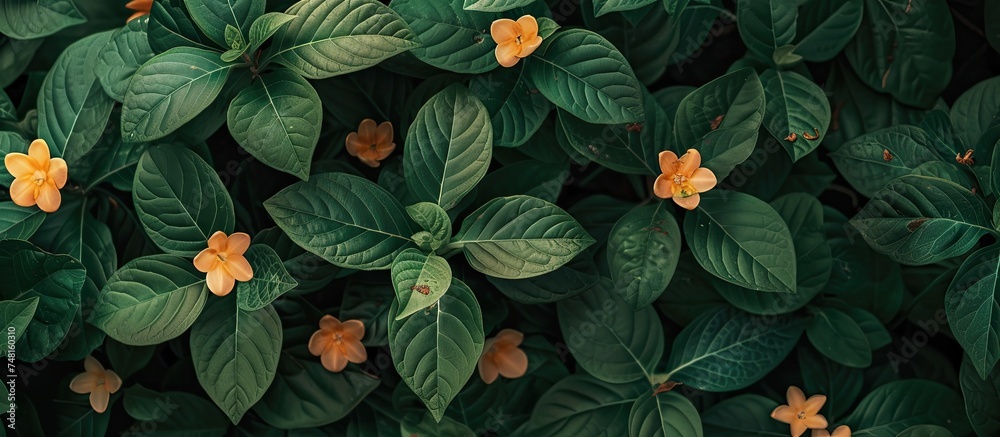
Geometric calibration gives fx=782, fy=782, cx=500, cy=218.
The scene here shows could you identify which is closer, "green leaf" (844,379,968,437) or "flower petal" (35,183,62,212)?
"flower petal" (35,183,62,212)

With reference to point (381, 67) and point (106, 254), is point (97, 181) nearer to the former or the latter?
point (106, 254)

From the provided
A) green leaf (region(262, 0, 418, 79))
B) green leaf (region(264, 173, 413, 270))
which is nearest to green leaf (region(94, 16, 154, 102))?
green leaf (region(262, 0, 418, 79))

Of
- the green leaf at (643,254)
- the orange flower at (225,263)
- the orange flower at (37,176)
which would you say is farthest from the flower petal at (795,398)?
the orange flower at (37,176)

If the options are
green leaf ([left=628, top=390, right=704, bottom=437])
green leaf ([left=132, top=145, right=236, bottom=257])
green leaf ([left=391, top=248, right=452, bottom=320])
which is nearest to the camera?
green leaf ([left=391, top=248, right=452, bottom=320])

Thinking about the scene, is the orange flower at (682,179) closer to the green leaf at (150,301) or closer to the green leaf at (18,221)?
the green leaf at (150,301)

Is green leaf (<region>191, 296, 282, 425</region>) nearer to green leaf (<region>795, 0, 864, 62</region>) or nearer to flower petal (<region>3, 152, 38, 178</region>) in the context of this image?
flower petal (<region>3, 152, 38, 178</region>)

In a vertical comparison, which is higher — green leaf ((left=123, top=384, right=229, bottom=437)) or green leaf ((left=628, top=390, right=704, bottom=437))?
green leaf ((left=628, top=390, right=704, bottom=437))

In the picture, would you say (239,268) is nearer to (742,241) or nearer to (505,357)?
(505,357)

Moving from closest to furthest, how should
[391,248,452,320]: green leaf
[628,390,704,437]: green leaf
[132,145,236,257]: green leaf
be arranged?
[391,248,452,320]: green leaf
[132,145,236,257]: green leaf
[628,390,704,437]: green leaf
